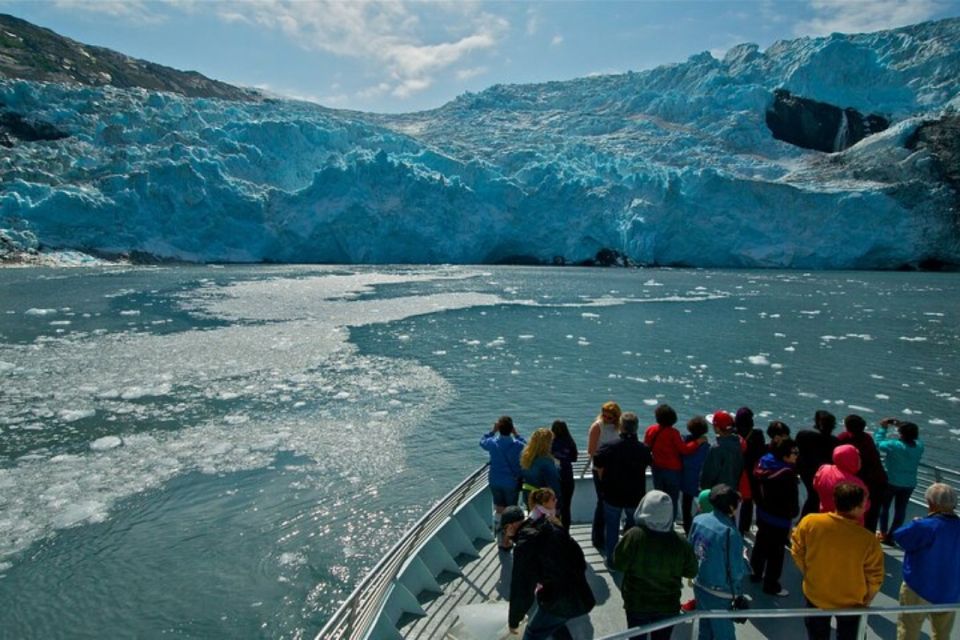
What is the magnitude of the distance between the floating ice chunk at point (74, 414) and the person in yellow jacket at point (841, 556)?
1401 centimetres

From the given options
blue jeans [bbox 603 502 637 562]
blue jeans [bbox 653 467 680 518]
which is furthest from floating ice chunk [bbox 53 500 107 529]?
blue jeans [bbox 653 467 680 518]

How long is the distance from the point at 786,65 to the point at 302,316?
77.5 meters

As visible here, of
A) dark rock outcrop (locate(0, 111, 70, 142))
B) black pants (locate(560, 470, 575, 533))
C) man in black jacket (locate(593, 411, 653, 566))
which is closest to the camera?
man in black jacket (locate(593, 411, 653, 566))

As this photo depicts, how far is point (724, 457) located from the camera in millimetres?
5102

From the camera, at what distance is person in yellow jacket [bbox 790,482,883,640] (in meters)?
3.49

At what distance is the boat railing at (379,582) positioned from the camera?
3898mm

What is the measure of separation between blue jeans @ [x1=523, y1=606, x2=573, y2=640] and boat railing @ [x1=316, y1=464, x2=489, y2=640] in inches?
44.0

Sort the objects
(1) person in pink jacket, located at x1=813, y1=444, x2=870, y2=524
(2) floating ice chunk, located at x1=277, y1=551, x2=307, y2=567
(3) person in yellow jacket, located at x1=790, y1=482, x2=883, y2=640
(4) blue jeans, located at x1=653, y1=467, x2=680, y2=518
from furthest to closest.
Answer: (2) floating ice chunk, located at x1=277, y1=551, x2=307, y2=567 → (4) blue jeans, located at x1=653, y1=467, x2=680, y2=518 → (1) person in pink jacket, located at x1=813, y1=444, x2=870, y2=524 → (3) person in yellow jacket, located at x1=790, y1=482, x2=883, y2=640

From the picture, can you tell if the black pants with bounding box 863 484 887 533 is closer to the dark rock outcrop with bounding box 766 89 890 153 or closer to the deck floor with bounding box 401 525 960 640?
the deck floor with bounding box 401 525 960 640

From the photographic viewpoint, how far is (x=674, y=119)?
266ft

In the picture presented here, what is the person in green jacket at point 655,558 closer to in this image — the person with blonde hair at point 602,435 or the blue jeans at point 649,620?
the blue jeans at point 649,620

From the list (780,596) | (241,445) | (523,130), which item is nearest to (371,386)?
(241,445)

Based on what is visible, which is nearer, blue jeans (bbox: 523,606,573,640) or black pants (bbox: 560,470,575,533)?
blue jeans (bbox: 523,606,573,640)

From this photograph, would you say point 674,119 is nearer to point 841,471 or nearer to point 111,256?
point 111,256
